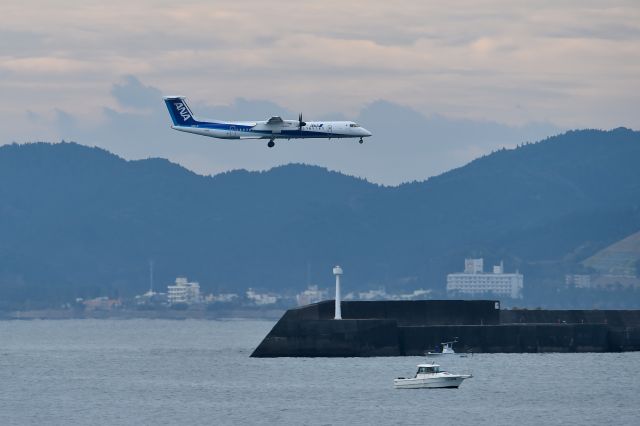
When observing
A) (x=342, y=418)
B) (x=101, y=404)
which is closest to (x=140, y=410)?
(x=101, y=404)

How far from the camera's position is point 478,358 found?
124m

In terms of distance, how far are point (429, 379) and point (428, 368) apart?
2.05 ft

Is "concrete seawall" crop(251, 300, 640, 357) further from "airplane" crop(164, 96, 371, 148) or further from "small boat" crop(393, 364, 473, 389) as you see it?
"airplane" crop(164, 96, 371, 148)

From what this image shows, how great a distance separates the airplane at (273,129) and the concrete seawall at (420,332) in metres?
16.1

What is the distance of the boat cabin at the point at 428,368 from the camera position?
96062 millimetres

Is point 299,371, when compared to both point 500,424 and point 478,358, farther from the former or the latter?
point 500,424

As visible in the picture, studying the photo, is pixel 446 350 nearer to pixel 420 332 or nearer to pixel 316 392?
pixel 420 332

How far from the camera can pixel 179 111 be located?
12850 centimetres

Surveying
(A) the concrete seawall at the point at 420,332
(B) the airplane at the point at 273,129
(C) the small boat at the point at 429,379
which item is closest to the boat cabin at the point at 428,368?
(C) the small boat at the point at 429,379

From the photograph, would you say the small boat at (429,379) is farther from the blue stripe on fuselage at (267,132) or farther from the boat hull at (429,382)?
the blue stripe on fuselage at (267,132)

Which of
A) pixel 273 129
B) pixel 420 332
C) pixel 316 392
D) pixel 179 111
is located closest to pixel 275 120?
pixel 273 129

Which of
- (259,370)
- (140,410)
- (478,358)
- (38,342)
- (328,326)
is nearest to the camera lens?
(140,410)

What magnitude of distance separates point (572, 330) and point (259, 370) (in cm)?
2064

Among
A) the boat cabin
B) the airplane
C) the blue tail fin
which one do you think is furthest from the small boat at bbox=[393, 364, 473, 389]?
the blue tail fin
